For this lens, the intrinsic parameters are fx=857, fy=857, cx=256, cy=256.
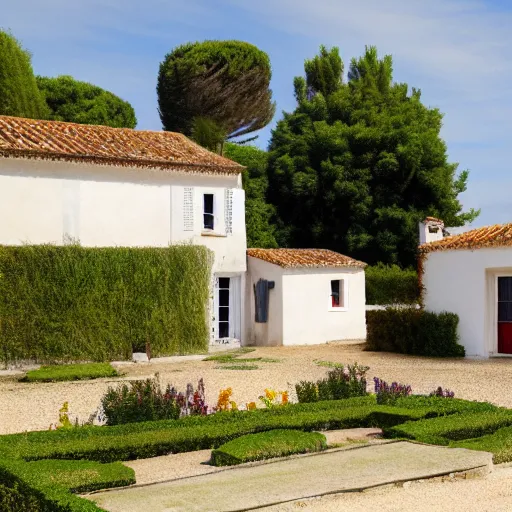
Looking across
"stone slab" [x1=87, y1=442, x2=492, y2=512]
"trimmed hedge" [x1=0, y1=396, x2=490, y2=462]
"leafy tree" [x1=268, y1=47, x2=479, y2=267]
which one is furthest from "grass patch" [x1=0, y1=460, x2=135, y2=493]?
"leafy tree" [x1=268, y1=47, x2=479, y2=267]

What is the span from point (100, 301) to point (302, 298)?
22.4ft

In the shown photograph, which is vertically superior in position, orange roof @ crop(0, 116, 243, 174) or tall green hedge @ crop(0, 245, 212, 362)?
orange roof @ crop(0, 116, 243, 174)

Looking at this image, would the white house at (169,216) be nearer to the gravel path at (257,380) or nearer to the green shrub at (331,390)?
the gravel path at (257,380)

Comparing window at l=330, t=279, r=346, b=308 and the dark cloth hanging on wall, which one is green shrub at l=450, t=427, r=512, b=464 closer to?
the dark cloth hanging on wall

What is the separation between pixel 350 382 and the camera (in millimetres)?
12656

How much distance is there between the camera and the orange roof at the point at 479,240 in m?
20.4

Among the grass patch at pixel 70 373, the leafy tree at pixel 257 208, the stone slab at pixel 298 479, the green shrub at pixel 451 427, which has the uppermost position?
the leafy tree at pixel 257 208

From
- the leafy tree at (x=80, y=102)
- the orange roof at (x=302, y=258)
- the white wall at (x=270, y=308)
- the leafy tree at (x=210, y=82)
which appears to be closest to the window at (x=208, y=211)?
the orange roof at (x=302, y=258)

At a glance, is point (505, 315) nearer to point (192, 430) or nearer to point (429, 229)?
point (429, 229)

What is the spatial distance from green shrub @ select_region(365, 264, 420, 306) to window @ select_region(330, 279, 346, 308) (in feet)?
17.4

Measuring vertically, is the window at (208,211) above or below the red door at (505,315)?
above

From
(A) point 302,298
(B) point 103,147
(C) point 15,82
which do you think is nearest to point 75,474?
(B) point 103,147

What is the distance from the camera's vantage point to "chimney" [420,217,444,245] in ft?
99.5

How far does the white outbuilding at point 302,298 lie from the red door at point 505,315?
6.53m
